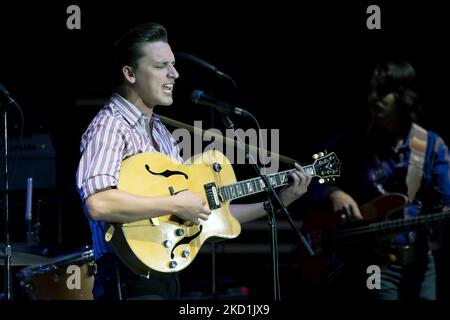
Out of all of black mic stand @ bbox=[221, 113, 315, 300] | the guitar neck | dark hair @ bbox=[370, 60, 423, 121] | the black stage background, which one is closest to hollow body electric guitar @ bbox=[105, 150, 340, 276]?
the guitar neck

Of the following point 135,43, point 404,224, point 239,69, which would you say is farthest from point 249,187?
point 239,69

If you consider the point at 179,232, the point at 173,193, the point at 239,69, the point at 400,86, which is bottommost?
the point at 179,232

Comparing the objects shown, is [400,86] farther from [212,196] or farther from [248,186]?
[212,196]

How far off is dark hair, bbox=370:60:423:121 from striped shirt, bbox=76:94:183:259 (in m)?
1.97

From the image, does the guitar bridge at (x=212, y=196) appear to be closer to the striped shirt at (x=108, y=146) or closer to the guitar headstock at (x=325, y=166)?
the striped shirt at (x=108, y=146)

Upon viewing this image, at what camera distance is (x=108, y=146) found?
3561 millimetres

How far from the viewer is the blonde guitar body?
11.7 feet

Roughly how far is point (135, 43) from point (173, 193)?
850mm

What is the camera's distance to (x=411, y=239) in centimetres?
493

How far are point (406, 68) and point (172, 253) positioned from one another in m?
2.45

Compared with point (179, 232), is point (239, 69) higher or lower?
higher

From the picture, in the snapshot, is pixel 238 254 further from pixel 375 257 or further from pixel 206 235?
pixel 206 235

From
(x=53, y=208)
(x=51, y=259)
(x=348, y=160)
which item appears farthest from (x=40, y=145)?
(x=348, y=160)

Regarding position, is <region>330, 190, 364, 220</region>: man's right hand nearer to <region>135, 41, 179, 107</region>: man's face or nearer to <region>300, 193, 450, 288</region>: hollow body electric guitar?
<region>300, 193, 450, 288</region>: hollow body electric guitar
